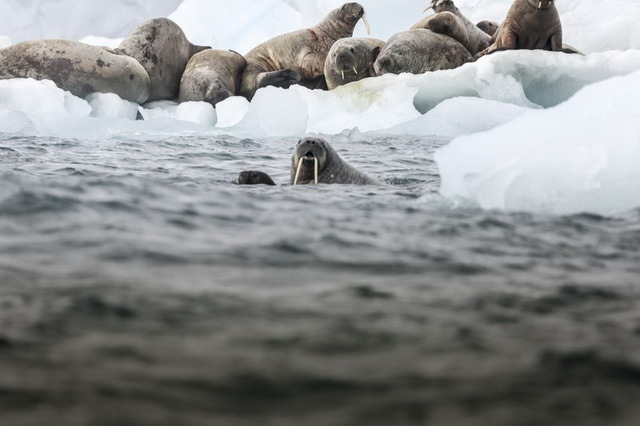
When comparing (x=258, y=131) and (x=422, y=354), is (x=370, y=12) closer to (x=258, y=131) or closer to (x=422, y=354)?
(x=258, y=131)

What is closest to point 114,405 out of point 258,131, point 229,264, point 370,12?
point 229,264

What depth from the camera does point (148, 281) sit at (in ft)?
5.56

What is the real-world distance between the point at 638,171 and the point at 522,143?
0.47m

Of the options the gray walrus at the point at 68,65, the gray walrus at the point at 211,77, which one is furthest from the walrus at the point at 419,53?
the gray walrus at the point at 68,65

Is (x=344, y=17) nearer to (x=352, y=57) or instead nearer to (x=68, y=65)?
(x=352, y=57)

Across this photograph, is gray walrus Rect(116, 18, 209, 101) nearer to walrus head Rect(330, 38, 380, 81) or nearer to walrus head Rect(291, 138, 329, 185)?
walrus head Rect(330, 38, 380, 81)

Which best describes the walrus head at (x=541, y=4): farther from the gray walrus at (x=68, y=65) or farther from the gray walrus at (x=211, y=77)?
the gray walrus at (x=68, y=65)

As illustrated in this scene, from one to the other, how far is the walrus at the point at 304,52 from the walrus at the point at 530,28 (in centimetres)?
346

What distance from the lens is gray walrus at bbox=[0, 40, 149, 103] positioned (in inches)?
453

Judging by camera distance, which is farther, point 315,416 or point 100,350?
point 100,350

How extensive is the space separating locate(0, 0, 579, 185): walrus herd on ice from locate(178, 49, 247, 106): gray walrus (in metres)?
0.02

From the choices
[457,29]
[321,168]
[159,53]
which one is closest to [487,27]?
[457,29]

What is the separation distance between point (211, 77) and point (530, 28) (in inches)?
210

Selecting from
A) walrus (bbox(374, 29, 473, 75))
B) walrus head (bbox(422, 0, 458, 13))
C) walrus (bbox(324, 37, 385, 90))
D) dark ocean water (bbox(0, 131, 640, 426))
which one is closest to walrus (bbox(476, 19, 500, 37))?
walrus head (bbox(422, 0, 458, 13))
